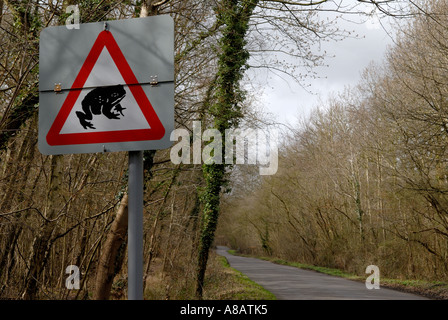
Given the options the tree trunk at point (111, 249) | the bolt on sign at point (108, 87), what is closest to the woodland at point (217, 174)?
the tree trunk at point (111, 249)

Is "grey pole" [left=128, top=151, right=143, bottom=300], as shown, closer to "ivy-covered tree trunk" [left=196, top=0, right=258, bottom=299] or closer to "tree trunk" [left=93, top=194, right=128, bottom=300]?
"tree trunk" [left=93, top=194, right=128, bottom=300]

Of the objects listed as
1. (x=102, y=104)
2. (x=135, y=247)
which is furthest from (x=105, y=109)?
(x=135, y=247)

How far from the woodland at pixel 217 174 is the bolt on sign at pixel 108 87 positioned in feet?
7.70

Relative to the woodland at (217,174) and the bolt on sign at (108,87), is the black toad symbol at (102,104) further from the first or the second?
the woodland at (217,174)

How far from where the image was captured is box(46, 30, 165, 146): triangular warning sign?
2.20m

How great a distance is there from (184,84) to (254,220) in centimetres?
3150

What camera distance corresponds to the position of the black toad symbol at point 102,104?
7.29ft

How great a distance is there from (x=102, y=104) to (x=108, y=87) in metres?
0.09

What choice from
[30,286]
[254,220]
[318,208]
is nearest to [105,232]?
[30,286]

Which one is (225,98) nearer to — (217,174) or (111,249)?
(217,174)

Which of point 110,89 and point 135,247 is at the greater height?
point 110,89

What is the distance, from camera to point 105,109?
2219 mm

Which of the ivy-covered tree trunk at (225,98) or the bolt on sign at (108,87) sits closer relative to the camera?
the bolt on sign at (108,87)
